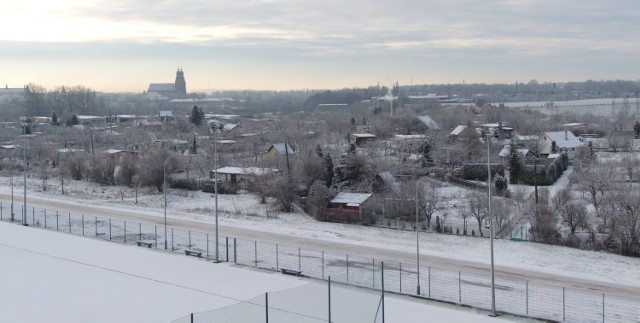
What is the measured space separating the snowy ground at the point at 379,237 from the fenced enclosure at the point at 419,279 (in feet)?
8.45

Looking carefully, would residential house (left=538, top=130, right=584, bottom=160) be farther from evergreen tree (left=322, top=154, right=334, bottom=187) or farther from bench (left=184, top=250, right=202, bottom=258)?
bench (left=184, top=250, right=202, bottom=258)

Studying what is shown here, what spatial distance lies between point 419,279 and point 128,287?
908 centimetres

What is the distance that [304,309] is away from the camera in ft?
49.5

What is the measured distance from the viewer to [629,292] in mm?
20828

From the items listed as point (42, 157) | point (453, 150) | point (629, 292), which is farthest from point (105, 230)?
point (42, 157)

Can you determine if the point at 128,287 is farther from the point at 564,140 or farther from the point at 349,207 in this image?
the point at 564,140

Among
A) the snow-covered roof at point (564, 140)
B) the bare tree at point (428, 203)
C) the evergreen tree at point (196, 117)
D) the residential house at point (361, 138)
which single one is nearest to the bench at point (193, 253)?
the bare tree at point (428, 203)

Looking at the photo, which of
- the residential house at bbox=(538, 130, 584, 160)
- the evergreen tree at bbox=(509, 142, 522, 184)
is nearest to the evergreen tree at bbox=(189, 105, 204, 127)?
the residential house at bbox=(538, 130, 584, 160)

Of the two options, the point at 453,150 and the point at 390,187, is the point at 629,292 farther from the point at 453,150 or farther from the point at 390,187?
the point at 453,150

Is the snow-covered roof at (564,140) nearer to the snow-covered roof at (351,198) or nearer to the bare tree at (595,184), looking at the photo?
the bare tree at (595,184)

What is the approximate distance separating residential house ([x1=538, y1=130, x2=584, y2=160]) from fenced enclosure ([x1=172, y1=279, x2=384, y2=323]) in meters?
39.4

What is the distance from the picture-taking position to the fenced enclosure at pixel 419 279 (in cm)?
1841

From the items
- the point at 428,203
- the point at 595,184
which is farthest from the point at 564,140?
the point at 428,203

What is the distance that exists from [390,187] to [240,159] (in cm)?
2152
